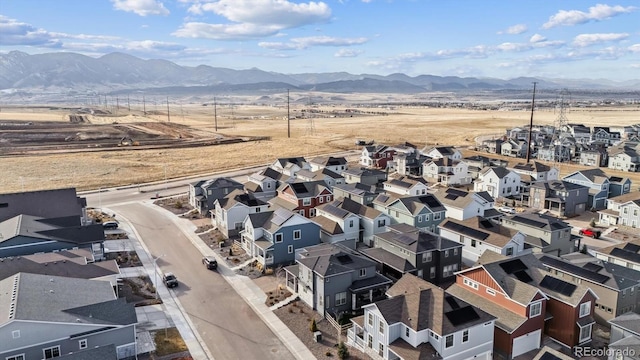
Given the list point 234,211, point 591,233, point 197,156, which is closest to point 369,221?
point 234,211

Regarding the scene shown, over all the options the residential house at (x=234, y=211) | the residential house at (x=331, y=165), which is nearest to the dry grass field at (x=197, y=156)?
the residential house at (x=331, y=165)

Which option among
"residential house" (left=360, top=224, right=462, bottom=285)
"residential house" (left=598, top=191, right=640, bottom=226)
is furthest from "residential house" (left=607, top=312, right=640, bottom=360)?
"residential house" (left=598, top=191, right=640, bottom=226)

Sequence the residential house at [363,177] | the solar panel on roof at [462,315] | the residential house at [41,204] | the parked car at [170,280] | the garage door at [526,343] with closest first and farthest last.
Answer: the solar panel on roof at [462,315], the garage door at [526,343], the parked car at [170,280], the residential house at [41,204], the residential house at [363,177]

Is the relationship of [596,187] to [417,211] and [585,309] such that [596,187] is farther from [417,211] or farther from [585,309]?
[585,309]

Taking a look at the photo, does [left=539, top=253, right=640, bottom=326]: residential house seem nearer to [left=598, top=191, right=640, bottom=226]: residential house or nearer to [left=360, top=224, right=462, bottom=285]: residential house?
[left=360, top=224, right=462, bottom=285]: residential house

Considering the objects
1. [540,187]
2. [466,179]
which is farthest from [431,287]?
[466,179]

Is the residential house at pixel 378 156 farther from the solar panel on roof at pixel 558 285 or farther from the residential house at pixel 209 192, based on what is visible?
the solar panel on roof at pixel 558 285

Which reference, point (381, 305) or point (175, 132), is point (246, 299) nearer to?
point (381, 305)
